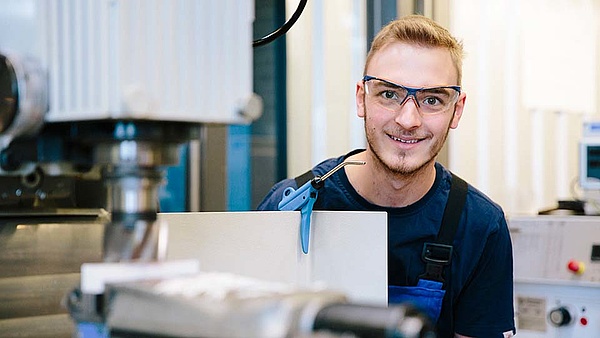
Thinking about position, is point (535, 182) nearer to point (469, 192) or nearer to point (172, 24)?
point (469, 192)

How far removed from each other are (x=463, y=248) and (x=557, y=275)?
2.91 feet

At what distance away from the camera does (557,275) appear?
246 cm

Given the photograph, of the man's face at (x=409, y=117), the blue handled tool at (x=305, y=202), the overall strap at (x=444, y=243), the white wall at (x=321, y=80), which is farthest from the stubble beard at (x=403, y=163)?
the white wall at (x=321, y=80)

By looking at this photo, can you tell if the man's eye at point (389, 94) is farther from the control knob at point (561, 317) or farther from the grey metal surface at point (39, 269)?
the control knob at point (561, 317)

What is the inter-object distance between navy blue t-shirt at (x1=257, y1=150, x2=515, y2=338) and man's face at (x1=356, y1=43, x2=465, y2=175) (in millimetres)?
96

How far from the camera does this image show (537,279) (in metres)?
Result: 2.49

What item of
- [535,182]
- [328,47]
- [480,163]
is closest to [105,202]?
[328,47]

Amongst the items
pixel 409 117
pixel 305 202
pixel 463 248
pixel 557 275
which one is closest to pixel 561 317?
pixel 557 275

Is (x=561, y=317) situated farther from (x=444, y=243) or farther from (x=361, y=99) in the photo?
(x=361, y=99)

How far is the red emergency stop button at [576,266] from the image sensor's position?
242cm

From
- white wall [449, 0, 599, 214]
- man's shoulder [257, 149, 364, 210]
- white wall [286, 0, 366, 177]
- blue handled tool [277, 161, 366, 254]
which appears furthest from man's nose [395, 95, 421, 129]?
white wall [449, 0, 599, 214]

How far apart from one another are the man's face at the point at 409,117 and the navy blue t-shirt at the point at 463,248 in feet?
0.32

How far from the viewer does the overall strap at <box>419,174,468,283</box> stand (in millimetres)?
1624

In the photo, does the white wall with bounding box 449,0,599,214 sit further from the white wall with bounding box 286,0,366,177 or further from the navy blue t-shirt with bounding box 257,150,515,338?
the navy blue t-shirt with bounding box 257,150,515,338
